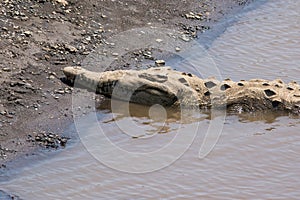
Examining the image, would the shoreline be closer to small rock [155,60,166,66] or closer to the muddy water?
the muddy water

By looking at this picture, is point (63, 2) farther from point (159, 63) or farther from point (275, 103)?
point (275, 103)

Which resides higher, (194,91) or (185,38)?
(185,38)

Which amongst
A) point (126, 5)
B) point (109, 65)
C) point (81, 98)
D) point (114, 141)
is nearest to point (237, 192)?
point (114, 141)

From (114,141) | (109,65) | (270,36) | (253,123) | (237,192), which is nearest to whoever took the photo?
(237,192)

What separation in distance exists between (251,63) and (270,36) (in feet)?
4.19

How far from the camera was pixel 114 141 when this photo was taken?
24.8ft

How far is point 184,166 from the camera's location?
282 inches

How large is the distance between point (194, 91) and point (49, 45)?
2422mm

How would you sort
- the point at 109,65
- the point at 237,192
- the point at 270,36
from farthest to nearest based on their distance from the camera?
the point at 270,36, the point at 109,65, the point at 237,192

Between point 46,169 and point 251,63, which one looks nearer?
point 46,169

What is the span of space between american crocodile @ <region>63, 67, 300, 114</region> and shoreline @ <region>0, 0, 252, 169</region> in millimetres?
771

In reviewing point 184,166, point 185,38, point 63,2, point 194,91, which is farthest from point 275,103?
point 63,2

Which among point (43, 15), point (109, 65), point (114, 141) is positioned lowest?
point (114, 141)

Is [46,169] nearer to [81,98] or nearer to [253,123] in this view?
[81,98]
